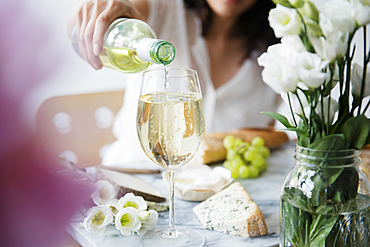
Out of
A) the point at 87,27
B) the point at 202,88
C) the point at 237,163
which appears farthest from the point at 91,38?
the point at 202,88

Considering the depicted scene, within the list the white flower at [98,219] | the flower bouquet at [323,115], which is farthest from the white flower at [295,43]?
the white flower at [98,219]

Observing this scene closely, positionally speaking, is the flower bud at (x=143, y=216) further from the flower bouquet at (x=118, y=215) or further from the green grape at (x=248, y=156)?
the green grape at (x=248, y=156)

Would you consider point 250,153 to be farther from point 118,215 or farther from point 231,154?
point 118,215

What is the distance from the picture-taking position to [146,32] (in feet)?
3.10

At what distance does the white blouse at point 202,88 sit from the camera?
2.02m

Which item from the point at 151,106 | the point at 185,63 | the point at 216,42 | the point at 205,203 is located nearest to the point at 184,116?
the point at 151,106

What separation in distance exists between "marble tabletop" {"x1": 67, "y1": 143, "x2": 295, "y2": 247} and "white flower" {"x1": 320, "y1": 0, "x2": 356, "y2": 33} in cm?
48

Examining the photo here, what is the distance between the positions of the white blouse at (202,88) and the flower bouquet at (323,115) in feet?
4.49

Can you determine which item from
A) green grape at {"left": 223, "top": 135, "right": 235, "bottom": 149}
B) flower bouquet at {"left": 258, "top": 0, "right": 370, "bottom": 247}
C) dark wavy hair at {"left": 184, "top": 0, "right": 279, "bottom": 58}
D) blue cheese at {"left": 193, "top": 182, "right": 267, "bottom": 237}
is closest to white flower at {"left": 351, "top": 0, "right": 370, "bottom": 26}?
flower bouquet at {"left": 258, "top": 0, "right": 370, "bottom": 247}

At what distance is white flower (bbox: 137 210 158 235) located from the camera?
82 cm

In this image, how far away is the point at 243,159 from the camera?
123 centimetres

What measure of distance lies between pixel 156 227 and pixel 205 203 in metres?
0.14

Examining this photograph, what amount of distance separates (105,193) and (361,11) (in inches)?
25.6

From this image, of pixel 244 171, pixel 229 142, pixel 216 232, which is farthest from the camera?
pixel 229 142
